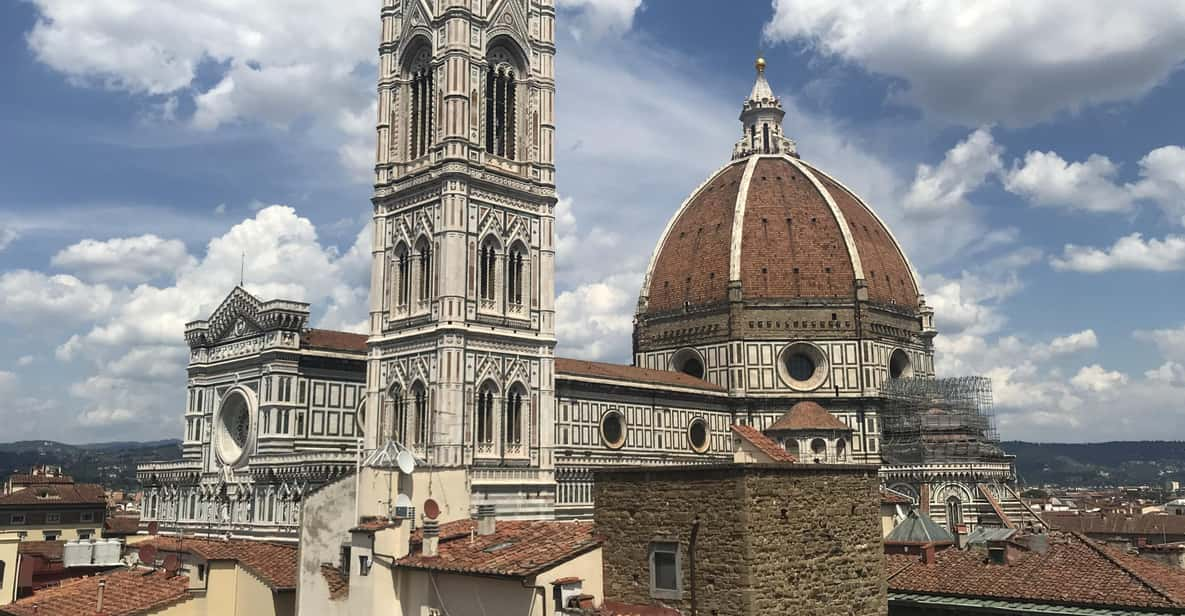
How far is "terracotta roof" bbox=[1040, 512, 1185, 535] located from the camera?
71.7m

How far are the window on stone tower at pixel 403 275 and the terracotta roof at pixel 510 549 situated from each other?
30.5 meters

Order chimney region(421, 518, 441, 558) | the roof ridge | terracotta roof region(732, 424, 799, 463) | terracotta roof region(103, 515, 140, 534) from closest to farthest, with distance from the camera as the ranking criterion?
1. the roof ridge
2. chimney region(421, 518, 441, 558)
3. terracotta roof region(732, 424, 799, 463)
4. terracotta roof region(103, 515, 140, 534)

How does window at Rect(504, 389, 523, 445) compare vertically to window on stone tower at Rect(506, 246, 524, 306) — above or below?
below

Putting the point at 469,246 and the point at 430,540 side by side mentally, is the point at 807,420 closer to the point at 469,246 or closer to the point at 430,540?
the point at 469,246

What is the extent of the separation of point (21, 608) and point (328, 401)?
2550 centimetres

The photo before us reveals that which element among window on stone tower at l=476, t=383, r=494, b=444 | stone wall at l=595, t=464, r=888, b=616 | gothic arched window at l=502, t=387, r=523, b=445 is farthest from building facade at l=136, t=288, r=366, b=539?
stone wall at l=595, t=464, r=888, b=616

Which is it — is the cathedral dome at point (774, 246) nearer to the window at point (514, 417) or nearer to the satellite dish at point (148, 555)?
the window at point (514, 417)

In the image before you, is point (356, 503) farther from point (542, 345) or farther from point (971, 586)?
point (542, 345)

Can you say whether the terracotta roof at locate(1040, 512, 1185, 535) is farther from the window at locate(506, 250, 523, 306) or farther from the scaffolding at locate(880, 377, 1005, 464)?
the window at locate(506, 250, 523, 306)

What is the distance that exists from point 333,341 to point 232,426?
676 cm

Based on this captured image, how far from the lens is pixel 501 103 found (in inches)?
2030

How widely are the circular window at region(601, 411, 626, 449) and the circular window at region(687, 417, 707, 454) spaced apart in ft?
22.8

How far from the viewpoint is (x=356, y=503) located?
69.4ft

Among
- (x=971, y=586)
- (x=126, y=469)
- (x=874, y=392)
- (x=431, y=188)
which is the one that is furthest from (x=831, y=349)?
(x=126, y=469)
